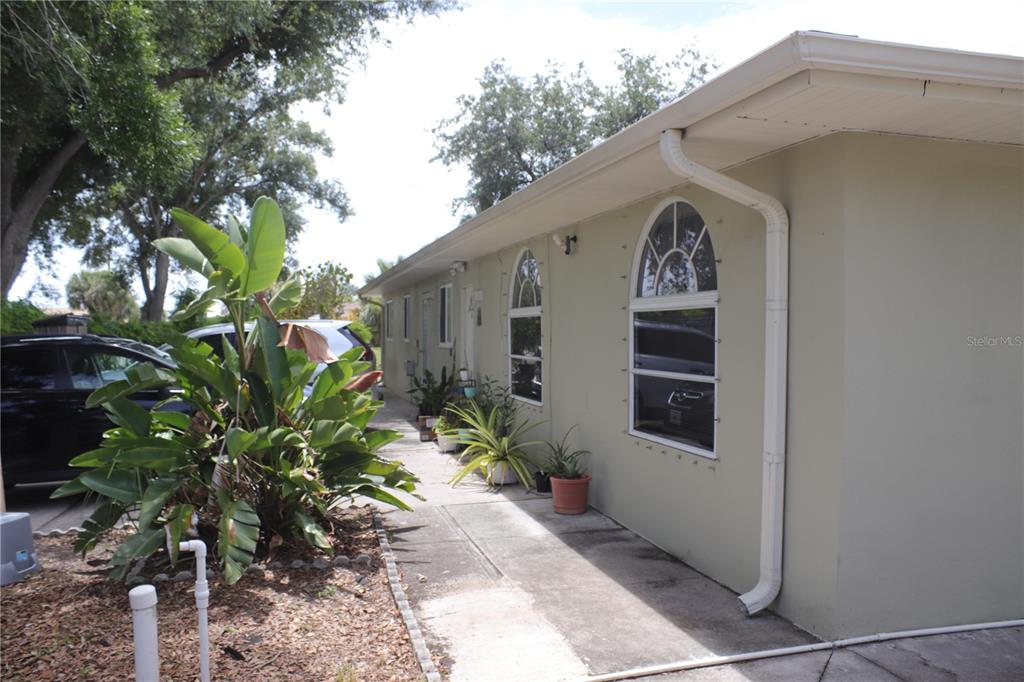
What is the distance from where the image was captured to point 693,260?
18.7 feet

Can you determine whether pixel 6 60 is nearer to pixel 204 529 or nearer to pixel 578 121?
pixel 204 529

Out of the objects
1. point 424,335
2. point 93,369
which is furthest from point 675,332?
point 424,335

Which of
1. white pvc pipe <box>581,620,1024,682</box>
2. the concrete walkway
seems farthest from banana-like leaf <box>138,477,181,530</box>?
white pvc pipe <box>581,620,1024,682</box>

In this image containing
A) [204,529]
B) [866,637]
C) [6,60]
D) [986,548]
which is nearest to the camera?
[866,637]

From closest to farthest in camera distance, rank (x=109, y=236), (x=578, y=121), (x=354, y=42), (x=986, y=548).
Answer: (x=986, y=548), (x=354, y=42), (x=578, y=121), (x=109, y=236)

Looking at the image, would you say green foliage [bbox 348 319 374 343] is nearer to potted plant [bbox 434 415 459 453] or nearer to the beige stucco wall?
potted plant [bbox 434 415 459 453]

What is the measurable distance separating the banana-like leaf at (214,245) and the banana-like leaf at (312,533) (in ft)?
5.94

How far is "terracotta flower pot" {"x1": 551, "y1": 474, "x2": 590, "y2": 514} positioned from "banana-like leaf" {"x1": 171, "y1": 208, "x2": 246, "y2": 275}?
3603mm

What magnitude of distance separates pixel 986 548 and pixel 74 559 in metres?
6.15

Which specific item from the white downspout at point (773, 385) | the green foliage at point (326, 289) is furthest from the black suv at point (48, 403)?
the green foliage at point (326, 289)

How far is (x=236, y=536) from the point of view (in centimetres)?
478

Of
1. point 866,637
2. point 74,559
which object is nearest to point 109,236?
point 74,559

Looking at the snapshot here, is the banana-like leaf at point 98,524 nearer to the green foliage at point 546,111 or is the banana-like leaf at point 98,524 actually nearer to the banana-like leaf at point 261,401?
the banana-like leaf at point 261,401

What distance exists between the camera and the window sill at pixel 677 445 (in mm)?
5383
